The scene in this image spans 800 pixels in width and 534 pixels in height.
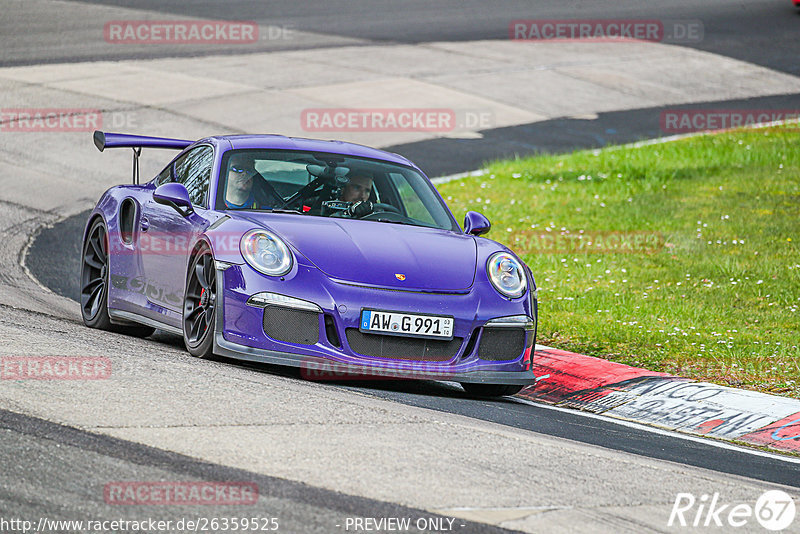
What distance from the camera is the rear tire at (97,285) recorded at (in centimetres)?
839

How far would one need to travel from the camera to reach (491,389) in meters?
7.29

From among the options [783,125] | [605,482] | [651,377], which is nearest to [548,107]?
[783,125]

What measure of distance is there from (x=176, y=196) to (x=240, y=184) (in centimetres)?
42

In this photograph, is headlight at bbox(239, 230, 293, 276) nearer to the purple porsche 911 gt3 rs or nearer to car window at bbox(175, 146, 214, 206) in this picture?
the purple porsche 911 gt3 rs

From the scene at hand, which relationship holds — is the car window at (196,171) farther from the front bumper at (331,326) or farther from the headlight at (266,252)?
the front bumper at (331,326)

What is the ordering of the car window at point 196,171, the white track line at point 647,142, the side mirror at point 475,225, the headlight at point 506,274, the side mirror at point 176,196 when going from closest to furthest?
1. the headlight at point 506,274
2. the side mirror at point 176,196
3. the car window at point 196,171
4. the side mirror at point 475,225
5. the white track line at point 647,142

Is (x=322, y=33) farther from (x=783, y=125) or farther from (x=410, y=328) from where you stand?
(x=410, y=328)

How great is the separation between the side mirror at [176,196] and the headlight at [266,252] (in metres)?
0.77

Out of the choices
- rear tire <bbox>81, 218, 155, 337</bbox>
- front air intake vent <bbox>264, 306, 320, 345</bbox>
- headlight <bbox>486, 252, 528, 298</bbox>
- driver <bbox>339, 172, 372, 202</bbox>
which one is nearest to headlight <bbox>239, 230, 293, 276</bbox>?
front air intake vent <bbox>264, 306, 320, 345</bbox>

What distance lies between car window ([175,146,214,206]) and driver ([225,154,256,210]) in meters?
0.17

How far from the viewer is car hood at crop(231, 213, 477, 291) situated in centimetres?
664

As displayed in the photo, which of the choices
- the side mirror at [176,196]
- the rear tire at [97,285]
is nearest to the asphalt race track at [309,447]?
the rear tire at [97,285]

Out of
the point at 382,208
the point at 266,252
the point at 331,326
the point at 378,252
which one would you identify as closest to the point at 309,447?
the point at 331,326

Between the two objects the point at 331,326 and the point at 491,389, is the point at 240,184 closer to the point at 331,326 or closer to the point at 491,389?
the point at 331,326
